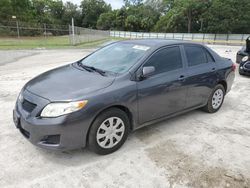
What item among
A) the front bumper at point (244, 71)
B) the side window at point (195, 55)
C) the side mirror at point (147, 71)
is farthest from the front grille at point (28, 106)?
the front bumper at point (244, 71)

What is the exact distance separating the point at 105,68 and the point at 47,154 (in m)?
1.53

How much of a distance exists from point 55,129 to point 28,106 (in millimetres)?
576

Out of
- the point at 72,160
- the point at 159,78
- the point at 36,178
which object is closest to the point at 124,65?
the point at 159,78

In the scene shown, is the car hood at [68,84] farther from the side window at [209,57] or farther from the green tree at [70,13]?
the green tree at [70,13]

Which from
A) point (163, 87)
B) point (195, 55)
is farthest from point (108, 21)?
point (163, 87)

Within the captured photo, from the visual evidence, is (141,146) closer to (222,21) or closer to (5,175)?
(5,175)

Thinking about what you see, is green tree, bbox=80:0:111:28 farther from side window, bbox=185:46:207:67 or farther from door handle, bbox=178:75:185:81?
door handle, bbox=178:75:185:81

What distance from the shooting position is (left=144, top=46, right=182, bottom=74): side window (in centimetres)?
362

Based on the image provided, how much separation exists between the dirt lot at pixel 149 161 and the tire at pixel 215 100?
1.81 feet

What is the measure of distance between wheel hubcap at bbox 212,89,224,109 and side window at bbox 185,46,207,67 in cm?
79

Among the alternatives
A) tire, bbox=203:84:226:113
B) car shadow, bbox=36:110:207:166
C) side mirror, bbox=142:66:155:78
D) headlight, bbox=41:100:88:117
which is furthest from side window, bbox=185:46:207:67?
headlight, bbox=41:100:88:117

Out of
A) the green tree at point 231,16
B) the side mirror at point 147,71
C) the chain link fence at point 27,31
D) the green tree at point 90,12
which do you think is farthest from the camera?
the green tree at point 90,12

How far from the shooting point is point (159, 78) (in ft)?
11.8

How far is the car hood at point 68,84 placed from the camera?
115 inches
